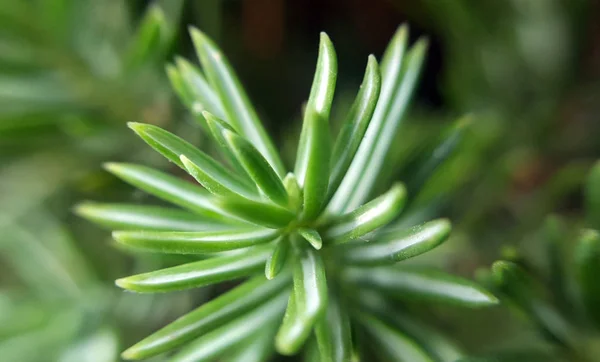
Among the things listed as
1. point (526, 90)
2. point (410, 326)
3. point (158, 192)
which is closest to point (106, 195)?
point (158, 192)

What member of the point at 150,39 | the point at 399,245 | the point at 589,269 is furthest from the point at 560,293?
→ the point at 150,39

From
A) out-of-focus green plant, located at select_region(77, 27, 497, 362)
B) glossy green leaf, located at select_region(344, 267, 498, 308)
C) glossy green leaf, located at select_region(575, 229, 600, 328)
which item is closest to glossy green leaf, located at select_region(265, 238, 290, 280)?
out-of-focus green plant, located at select_region(77, 27, 497, 362)

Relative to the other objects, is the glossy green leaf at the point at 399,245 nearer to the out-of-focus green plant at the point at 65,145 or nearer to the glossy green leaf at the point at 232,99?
the glossy green leaf at the point at 232,99

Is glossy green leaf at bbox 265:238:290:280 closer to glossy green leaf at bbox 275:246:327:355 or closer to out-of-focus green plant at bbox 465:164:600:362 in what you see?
glossy green leaf at bbox 275:246:327:355

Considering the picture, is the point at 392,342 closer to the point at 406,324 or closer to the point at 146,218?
the point at 406,324

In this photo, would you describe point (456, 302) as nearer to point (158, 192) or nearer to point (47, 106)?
point (158, 192)

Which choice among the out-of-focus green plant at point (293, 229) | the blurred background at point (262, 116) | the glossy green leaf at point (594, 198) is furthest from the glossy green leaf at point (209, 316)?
the glossy green leaf at point (594, 198)

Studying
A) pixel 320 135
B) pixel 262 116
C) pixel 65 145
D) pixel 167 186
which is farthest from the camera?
pixel 262 116
